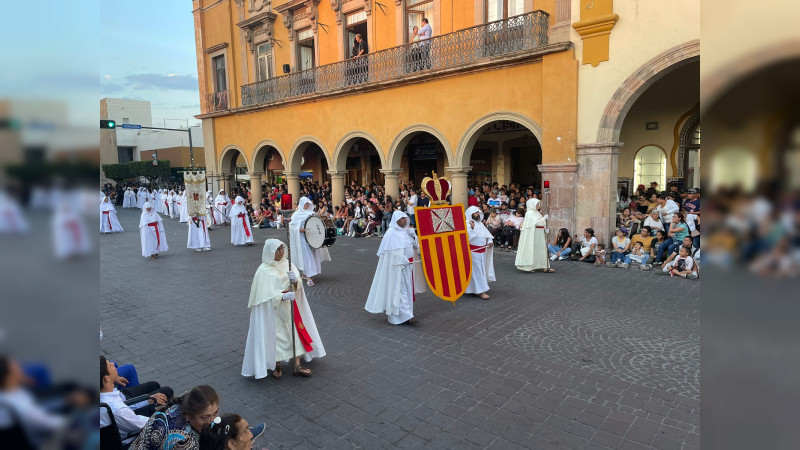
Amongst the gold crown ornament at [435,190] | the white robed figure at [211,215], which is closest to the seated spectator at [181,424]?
the gold crown ornament at [435,190]

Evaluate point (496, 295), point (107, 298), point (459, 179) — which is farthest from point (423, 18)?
point (107, 298)

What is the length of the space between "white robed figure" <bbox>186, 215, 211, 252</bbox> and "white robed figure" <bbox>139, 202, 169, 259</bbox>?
993 mm

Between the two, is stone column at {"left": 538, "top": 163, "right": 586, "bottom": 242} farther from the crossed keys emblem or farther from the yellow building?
the crossed keys emblem

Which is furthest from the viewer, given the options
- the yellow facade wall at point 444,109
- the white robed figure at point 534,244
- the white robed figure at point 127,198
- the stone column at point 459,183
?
the white robed figure at point 127,198

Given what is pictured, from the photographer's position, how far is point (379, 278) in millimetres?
7500

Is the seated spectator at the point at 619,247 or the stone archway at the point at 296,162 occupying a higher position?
the stone archway at the point at 296,162

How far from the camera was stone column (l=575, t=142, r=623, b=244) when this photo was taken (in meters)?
12.3

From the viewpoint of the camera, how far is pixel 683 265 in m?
9.91

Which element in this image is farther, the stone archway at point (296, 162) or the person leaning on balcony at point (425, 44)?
the stone archway at point (296, 162)

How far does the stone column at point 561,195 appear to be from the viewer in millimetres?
12789

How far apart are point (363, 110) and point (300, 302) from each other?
43.4 feet

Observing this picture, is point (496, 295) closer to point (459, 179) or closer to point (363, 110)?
point (459, 179)

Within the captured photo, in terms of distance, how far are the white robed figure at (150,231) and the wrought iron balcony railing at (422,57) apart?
8.01 m

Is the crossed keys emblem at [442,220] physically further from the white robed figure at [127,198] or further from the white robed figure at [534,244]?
the white robed figure at [127,198]
